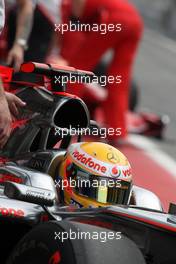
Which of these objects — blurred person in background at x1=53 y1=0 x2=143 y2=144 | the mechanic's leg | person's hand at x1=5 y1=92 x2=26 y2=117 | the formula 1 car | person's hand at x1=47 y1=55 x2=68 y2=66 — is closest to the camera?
the formula 1 car

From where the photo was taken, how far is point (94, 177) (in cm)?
536

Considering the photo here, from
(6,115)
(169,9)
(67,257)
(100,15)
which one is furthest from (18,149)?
(169,9)

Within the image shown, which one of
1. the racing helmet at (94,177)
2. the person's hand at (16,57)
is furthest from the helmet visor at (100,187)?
the person's hand at (16,57)

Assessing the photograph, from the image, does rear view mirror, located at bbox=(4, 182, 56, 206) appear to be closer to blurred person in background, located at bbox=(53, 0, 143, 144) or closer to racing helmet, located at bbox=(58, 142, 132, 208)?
racing helmet, located at bbox=(58, 142, 132, 208)

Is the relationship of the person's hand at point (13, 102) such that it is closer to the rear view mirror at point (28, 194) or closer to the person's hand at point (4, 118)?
the person's hand at point (4, 118)

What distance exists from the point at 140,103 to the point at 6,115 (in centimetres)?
906

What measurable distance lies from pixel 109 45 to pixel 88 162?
5361mm

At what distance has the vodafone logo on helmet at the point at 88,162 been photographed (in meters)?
5.38

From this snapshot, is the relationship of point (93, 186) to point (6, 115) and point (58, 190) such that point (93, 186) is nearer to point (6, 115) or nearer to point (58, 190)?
point (58, 190)

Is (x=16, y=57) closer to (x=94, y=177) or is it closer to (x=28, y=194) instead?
(x=94, y=177)

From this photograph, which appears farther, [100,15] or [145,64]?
[145,64]

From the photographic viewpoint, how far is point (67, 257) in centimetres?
461

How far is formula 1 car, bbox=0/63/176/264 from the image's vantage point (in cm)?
468

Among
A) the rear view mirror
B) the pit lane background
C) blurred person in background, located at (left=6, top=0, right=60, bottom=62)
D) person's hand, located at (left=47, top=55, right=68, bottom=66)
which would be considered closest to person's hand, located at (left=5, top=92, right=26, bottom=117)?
the rear view mirror
